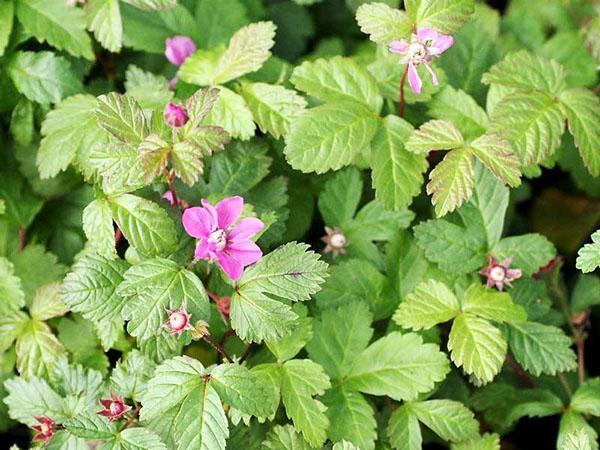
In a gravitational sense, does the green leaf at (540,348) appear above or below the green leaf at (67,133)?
below

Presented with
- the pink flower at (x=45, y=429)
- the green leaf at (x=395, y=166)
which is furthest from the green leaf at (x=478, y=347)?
the pink flower at (x=45, y=429)

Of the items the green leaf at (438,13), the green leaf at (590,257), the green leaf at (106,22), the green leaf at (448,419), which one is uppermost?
the green leaf at (438,13)

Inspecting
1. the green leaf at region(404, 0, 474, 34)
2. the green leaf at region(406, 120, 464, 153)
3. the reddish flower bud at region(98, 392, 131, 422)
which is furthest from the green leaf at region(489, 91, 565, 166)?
the reddish flower bud at region(98, 392, 131, 422)

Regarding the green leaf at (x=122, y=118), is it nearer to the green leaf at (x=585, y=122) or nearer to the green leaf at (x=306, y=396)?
the green leaf at (x=306, y=396)

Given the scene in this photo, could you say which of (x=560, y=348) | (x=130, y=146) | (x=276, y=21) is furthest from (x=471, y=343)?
(x=276, y=21)

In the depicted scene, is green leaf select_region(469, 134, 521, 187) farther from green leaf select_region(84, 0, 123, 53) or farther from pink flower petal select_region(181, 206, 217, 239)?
green leaf select_region(84, 0, 123, 53)

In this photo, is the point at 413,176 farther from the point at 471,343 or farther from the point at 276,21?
the point at 276,21
